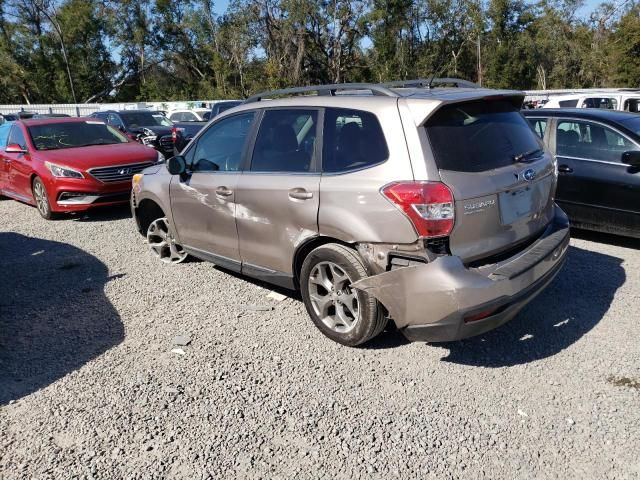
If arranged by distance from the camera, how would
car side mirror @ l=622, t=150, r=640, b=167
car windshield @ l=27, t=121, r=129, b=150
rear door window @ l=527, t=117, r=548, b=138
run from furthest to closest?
car windshield @ l=27, t=121, r=129, b=150 < rear door window @ l=527, t=117, r=548, b=138 < car side mirror @ l=622, t=150, r=640, b=167

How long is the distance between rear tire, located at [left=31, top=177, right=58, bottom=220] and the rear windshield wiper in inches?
282

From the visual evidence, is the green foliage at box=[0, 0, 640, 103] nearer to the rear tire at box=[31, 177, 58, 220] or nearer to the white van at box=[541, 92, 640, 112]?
the white van at box=[541, 92, 640, 112]

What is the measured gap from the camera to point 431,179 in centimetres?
330

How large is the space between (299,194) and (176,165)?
1.67 m

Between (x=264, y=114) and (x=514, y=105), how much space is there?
1988mm

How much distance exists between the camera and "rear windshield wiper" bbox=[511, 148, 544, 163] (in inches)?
150

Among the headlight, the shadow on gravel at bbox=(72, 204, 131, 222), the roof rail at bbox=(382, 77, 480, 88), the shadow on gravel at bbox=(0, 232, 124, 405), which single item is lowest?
the shadow on gravel at bbox=(0, 232, 124, 405)

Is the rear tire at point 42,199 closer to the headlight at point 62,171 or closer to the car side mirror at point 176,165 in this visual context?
the headlight at point 62,171

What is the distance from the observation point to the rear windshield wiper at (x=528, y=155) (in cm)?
380

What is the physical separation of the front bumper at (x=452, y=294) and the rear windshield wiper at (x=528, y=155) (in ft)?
2.38

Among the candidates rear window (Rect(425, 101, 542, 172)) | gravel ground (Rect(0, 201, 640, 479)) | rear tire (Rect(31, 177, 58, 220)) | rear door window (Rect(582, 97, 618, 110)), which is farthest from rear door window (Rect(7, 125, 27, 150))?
rear door window (Rect(582, 97, 618, 110))

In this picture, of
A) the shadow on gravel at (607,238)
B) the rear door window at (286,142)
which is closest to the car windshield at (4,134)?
the rear door window at (286,142)

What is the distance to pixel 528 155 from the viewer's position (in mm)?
3951

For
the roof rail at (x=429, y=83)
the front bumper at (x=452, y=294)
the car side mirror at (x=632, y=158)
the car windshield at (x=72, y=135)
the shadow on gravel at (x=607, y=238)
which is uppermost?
the roof rail at (x=429, y=83)
